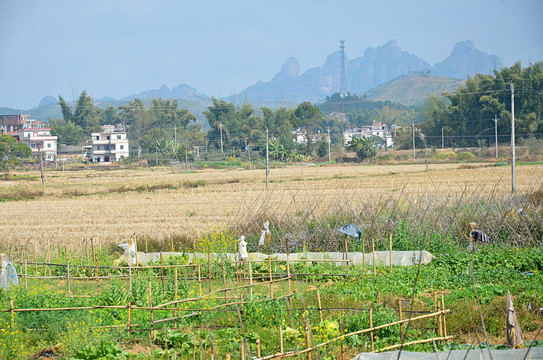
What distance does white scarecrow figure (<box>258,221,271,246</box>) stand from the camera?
1230cm

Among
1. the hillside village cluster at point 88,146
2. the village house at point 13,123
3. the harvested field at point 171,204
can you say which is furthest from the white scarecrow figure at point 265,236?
the village house at point 13,123

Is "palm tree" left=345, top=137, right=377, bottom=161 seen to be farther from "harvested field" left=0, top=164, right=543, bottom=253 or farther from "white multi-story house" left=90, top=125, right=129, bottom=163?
"white multi-story house" left=90, top=125, right=129, bottom=163

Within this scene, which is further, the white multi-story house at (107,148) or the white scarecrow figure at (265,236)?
the white multi-story house at (107,148)

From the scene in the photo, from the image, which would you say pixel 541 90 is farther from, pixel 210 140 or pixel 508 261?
pixel 508 261

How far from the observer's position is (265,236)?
12.6m

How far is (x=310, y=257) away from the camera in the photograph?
11508 mm

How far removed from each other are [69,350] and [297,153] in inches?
2569

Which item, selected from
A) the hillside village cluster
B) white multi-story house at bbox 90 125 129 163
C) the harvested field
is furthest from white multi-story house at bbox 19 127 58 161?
the harvested field

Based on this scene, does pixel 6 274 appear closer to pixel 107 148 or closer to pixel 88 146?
pixel 107 148

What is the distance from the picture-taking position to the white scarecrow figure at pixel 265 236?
484 inches

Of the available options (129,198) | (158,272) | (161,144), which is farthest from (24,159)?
(158,272)

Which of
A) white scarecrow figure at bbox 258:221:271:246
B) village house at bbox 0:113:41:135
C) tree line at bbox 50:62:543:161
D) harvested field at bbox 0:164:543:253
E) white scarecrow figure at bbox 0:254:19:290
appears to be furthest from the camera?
village house at bbox 0:113:41:135

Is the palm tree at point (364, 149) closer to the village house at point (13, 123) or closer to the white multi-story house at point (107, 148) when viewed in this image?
the white multi-story house at point (107, 148)

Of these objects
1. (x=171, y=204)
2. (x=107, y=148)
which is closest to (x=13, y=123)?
(x=107, y=148)
